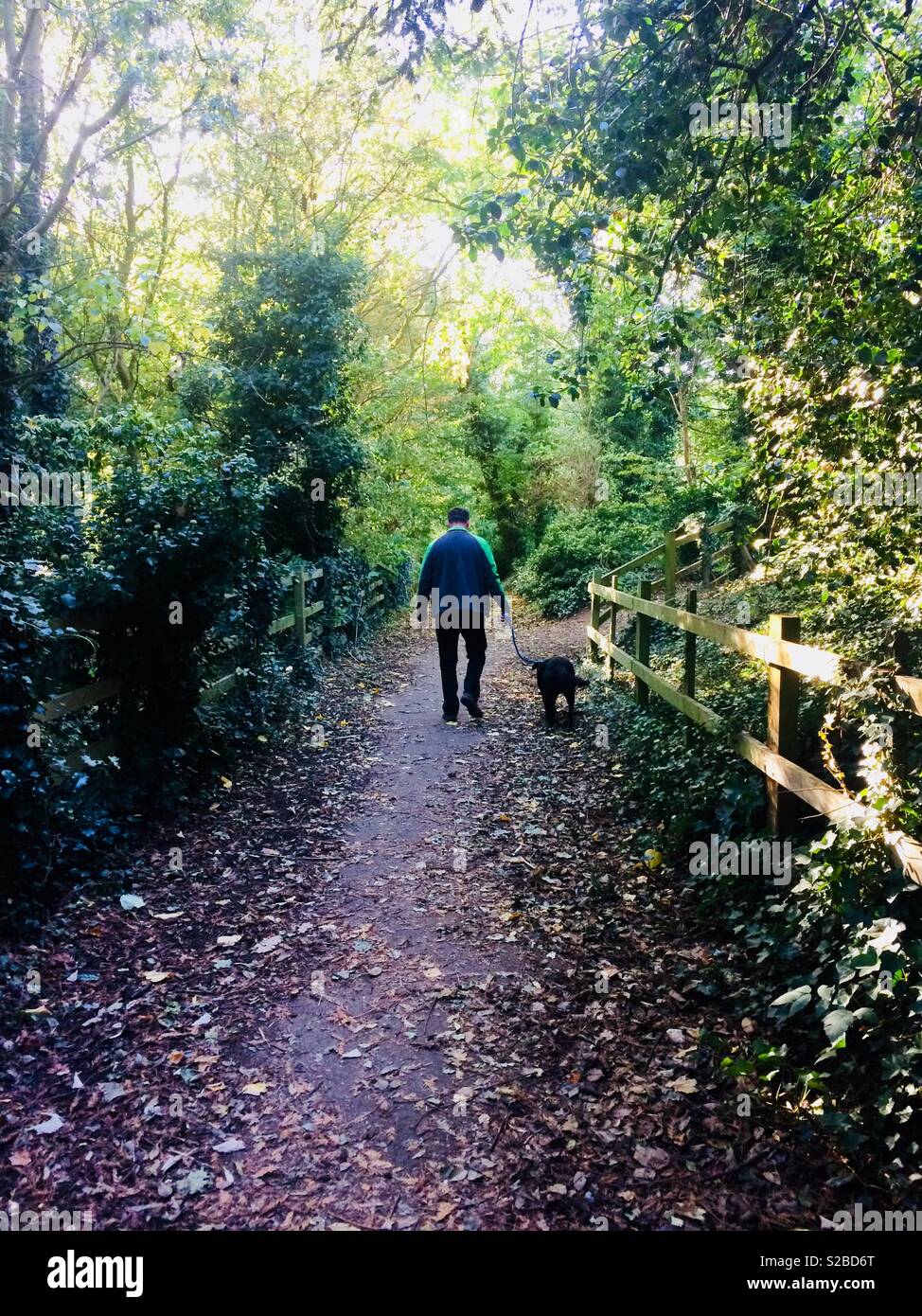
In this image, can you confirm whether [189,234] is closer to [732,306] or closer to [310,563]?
[310,563]

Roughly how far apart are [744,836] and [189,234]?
58.3ft

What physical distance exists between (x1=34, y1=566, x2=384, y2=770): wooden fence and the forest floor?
81cm

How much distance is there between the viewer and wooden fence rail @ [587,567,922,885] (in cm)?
322

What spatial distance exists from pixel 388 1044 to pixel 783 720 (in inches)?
103

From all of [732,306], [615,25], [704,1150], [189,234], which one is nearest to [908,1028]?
[704,1150]

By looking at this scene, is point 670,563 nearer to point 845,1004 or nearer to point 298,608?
point 298,608

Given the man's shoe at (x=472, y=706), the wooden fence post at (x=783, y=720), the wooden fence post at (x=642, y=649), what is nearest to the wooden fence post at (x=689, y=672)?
the wooden fence post at (x=783, y=720)

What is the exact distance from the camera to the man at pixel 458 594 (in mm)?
9391

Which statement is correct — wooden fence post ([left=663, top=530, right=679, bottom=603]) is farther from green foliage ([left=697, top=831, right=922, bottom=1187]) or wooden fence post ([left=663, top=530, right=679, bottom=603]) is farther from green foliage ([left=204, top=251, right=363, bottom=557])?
green foliage ([left=697, top=831, right=922, bottom=1187])

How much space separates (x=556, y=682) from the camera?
922 centimetres

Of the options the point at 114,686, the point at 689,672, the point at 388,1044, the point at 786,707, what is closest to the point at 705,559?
the point at 689,672

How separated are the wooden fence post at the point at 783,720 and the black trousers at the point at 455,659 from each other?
505 centimetres

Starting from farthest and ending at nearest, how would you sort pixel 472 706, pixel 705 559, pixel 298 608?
pixel 705 559 → pixel 298 608 → pixel 472 706

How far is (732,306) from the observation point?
7980 mm
